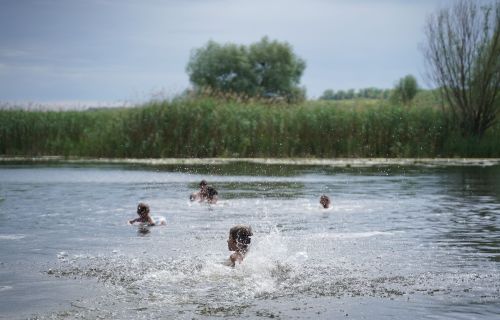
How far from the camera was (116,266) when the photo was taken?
11.8 m

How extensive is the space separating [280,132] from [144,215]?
23157 millimetres

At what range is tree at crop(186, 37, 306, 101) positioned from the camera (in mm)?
89938

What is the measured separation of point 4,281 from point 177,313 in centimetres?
315

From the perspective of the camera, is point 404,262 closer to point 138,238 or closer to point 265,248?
point 265,248

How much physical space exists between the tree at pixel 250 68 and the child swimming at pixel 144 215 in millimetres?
72715

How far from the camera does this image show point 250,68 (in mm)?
91312

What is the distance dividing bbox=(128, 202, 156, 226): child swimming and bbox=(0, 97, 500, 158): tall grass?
22.6 m

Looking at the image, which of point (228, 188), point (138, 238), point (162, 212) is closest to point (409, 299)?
point (138, 238)

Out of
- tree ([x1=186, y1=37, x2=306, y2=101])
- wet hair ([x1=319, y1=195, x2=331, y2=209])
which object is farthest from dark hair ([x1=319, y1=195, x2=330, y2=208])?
tree ([x1=186, y1=37, x2=306, y2=101])

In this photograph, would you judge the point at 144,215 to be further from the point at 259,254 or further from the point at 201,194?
the point at 259,254

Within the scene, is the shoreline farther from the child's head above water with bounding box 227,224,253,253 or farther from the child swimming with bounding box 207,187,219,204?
the child's head above water with bounding box 227,224,253,253

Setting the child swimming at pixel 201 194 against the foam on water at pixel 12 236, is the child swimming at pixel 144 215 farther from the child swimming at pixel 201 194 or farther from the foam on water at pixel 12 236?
the child swimming at pixel 201 194

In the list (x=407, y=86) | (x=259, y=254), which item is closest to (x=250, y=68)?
(x=407, y=86)

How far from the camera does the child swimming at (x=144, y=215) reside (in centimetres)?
1619
